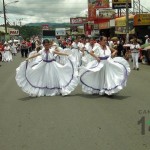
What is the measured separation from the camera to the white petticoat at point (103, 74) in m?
12.1

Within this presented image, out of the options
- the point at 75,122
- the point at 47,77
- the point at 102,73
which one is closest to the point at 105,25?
the point at 47,77

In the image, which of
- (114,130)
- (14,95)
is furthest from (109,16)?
(114,130)

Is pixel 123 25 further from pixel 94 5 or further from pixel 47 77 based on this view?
pixel 94 5

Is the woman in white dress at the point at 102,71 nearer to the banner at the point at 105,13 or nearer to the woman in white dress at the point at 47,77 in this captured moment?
the woman in white dress at the point at 47,77

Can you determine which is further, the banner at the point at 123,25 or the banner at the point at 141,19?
the banner at the point at 123,25

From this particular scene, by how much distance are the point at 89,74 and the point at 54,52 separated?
123 centimetres

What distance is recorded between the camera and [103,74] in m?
12.4

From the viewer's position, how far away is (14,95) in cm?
1335

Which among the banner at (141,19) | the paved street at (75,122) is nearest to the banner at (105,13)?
the banner at (141,19)

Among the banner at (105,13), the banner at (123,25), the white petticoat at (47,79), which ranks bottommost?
the white petticoat at (47,79)

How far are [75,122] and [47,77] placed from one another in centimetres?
431

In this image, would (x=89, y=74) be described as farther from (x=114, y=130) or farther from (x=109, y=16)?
(x=109, y=16)

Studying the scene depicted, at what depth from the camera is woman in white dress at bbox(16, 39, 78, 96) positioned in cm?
1255

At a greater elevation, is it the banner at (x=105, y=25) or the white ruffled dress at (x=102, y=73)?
the banner at (x=105, y=25)
